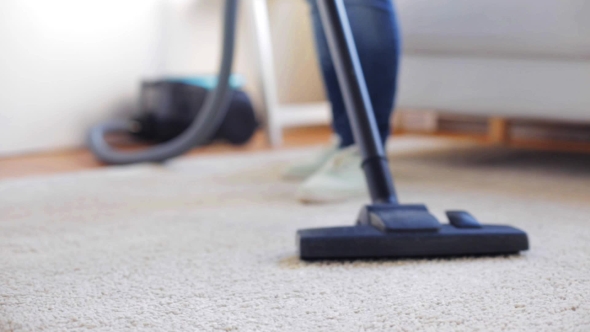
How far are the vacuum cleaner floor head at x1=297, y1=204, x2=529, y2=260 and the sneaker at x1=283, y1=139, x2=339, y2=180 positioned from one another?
0.68 m

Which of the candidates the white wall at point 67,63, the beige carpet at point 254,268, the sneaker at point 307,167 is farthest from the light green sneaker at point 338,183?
the white wall at point 67,63

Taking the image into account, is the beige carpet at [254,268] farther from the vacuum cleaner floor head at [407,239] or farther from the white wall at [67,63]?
the white wall at [67,63]

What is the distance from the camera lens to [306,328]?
507 mm

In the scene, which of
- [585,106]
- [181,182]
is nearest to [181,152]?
[181,182]

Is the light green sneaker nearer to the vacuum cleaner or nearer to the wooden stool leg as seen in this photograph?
the vacuum cleaner

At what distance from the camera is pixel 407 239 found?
26.5 inches

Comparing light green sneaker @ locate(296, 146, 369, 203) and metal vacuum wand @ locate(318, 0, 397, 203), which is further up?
metal vacuum wand @ locate(318, 0, 397, 203)

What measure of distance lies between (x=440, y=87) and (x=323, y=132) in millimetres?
1108

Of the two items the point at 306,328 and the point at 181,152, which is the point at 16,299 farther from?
the point at 181,152

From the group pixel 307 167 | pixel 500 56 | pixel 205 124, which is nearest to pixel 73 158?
pixel 205 124

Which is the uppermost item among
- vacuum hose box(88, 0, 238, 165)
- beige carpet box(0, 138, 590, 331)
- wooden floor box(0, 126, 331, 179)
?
vacuum hose box(88, 0, 238, 165)

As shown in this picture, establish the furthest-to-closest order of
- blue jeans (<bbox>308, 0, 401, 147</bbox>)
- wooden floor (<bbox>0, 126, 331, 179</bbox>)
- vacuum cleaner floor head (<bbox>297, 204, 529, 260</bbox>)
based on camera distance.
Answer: wooden floor (<bbox>0, 126, 331, 179</bbox>) < blue jeans (<bbox>308, 0, 401, 147</bbox>) < vacuum cleaner floor head (<bbox>297, 204, 529, 260</bbox>)

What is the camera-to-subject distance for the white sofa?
118 centimetres

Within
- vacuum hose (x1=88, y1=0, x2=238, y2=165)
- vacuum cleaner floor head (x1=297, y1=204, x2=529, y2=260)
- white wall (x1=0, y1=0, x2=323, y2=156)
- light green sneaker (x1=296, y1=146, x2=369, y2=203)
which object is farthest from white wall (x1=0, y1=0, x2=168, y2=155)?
vacuum cleaner floor head (x1=297, y1=204, x2=529, y2=260)
